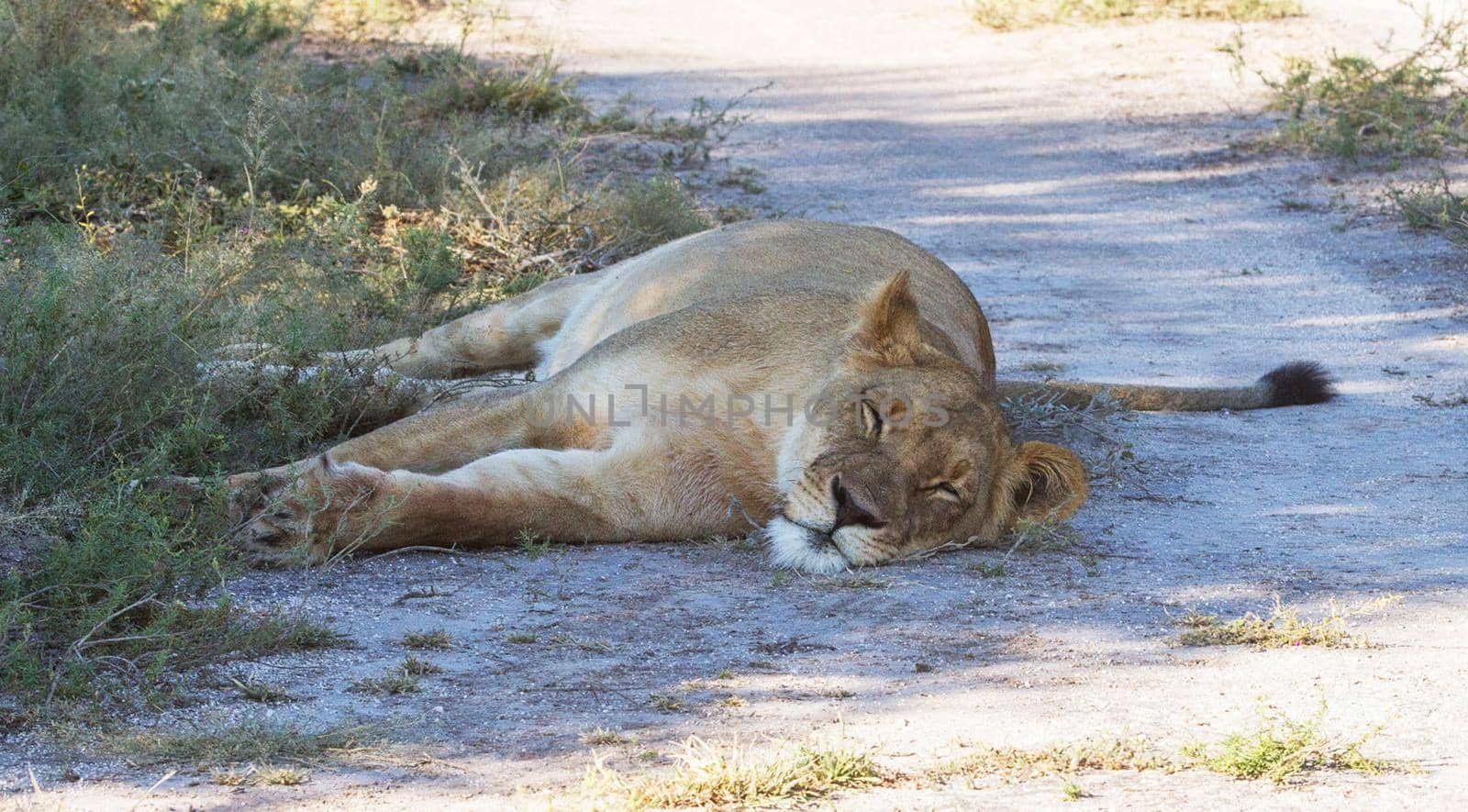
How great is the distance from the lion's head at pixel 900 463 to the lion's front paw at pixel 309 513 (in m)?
1.08

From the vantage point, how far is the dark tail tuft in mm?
6430

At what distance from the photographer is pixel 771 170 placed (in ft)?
33.2

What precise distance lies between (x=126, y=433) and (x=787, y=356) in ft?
5.94

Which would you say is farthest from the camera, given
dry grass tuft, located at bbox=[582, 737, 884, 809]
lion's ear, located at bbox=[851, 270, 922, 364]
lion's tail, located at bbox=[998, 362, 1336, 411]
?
lion's tail, located at bbox=[998, 362, 1336, 411]

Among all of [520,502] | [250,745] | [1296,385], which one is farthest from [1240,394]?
[250,745]

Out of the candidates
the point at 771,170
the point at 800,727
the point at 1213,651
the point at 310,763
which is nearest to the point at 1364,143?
the point at 771,170

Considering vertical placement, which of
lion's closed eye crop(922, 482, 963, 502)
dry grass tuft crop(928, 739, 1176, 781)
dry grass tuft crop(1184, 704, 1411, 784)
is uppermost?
lion's closed eye crop(922, 482, 963, 502)

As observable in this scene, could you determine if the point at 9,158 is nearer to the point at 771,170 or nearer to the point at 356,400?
the point at 356,400

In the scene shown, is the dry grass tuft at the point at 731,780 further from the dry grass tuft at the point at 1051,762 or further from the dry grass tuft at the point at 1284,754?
the dry grass tuft at the point at 1284,754

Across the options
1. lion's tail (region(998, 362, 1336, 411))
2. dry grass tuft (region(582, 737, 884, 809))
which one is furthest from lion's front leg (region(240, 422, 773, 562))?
lion's tail (region(998, 362, 1336, 411))

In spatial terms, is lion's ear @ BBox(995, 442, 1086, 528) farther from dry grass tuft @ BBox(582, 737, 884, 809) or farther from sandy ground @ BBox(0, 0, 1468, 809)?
dry grass tuft @ BBox(582, 737, 884, 809)

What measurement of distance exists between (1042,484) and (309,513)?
205 centimetres

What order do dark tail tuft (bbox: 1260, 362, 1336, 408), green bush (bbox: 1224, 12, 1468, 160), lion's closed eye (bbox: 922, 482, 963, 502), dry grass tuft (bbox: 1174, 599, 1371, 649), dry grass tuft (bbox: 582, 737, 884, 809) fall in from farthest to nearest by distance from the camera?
green bush (bbox: 1224, 12, 1468, 160) → dark tail tuft (bbox: 1260, 362, 1336, 408) → lion's closed eye (bbox: 922, 482, 963, 502) → dry grass tuft (bbox: 1174, 599, 1371, 649) → dry grass tuft (bbox: 582, 737, 884, 809)

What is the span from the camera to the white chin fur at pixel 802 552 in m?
4.33
